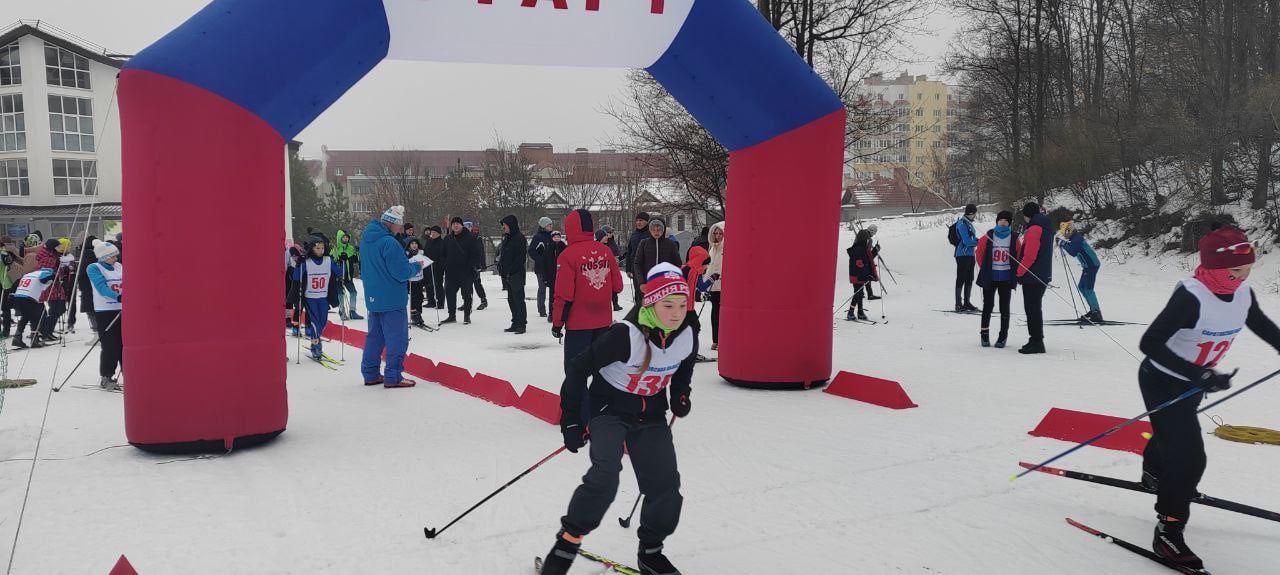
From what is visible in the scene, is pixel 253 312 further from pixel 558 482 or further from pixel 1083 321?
pixel 1083 321

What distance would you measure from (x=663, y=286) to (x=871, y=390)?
15.2 ft

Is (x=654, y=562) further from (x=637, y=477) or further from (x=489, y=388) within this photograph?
(x=489, y=388)

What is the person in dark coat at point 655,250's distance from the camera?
1141cm

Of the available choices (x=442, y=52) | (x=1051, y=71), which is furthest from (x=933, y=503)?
(x=1051, y=71)

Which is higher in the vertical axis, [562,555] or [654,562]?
[562,555]

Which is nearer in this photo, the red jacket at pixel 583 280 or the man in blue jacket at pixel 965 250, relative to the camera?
the red jacket at pixel 583 280

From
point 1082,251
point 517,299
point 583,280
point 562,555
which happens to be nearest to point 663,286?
point 562,555

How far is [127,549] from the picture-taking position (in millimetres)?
4168

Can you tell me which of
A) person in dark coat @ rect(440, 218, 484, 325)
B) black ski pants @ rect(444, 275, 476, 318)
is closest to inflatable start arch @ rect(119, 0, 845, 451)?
person in dark coat @ rect(440, 218, 484, 325)

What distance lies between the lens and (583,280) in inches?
262

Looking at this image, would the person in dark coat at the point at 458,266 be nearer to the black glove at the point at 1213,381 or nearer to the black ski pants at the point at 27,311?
the black ski pants at the point at 27,311

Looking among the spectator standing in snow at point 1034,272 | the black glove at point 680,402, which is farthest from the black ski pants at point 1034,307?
the black glove at point 680,402

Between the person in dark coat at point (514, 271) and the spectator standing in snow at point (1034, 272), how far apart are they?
7268 millimetres

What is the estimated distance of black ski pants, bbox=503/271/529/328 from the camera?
13273mm
